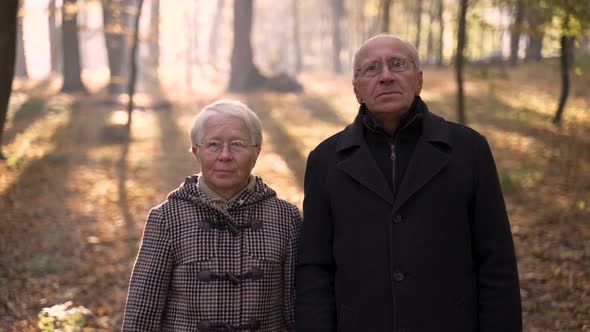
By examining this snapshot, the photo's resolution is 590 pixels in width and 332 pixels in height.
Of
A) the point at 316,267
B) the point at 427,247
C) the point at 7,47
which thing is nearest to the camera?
the point at 427,247

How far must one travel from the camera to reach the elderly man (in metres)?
2.69

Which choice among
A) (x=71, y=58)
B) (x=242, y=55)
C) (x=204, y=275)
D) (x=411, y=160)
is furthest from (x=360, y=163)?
(x=242, y=55)

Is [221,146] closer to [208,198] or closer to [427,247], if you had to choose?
[208,198]

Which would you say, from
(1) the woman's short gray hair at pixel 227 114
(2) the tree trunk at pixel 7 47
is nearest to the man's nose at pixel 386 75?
(1) the woman's short gray hair at pixel 227 114

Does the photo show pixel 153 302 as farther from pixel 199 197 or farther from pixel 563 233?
pixel 563 233

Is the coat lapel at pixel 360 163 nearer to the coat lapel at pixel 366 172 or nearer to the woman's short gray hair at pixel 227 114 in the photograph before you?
the coat lapel at pixel 366 172

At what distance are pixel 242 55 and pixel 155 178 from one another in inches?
605

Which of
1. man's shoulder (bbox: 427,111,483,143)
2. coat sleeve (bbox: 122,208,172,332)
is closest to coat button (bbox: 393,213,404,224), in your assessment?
man's shoulder (bbox: 427,111,483,143)

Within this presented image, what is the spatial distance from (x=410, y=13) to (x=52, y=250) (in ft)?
120

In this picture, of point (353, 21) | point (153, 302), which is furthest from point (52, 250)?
point (353, 21)

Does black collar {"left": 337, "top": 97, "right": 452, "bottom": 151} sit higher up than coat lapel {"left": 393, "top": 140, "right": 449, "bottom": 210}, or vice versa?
black collar {"left": 337, "top": 97, "right": 452, "bottom": 151}

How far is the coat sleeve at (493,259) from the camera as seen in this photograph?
269 cm

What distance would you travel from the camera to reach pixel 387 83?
2.77m

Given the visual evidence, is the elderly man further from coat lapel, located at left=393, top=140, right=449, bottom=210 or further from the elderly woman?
the elderly woman
